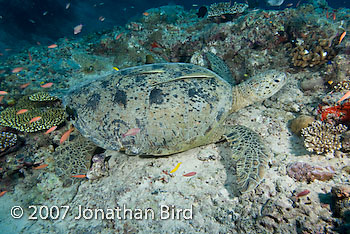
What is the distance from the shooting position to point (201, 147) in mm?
3291

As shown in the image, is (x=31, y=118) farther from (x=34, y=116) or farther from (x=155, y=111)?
(x=155, y=111)

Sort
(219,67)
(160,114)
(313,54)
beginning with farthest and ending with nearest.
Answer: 1. (219,67)
2. (313,54)
3. (160,114)

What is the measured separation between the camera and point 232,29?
5.39 metres

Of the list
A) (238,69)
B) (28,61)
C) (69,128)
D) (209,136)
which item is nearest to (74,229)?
(69,128)

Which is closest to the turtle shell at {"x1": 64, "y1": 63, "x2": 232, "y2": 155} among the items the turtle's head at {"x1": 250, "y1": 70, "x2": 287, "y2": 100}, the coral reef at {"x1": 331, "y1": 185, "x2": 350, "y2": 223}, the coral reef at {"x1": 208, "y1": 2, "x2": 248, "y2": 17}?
the turtle's head at {"x1": 250, "y1": 70, "x2": 287, "y2": 100}

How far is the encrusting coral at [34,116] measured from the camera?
3924mm

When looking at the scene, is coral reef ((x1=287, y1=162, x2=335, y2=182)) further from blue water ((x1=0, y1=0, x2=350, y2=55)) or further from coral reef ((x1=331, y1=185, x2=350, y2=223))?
blue water ((x1=0, y1=0, x2=350, y2=55))

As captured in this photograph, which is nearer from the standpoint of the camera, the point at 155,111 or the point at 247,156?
the point at 247,156

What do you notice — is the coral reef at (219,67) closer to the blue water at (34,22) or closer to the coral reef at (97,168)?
the coral reef at (97,168)

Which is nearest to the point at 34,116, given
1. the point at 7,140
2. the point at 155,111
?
the point at 7,140

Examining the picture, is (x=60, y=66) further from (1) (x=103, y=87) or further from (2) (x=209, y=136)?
(2) (x=209, y=136)

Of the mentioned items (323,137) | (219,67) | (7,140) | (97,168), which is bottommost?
(97,168)

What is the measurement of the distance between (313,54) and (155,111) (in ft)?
14.9

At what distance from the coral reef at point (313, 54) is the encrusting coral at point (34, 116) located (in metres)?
6.49
